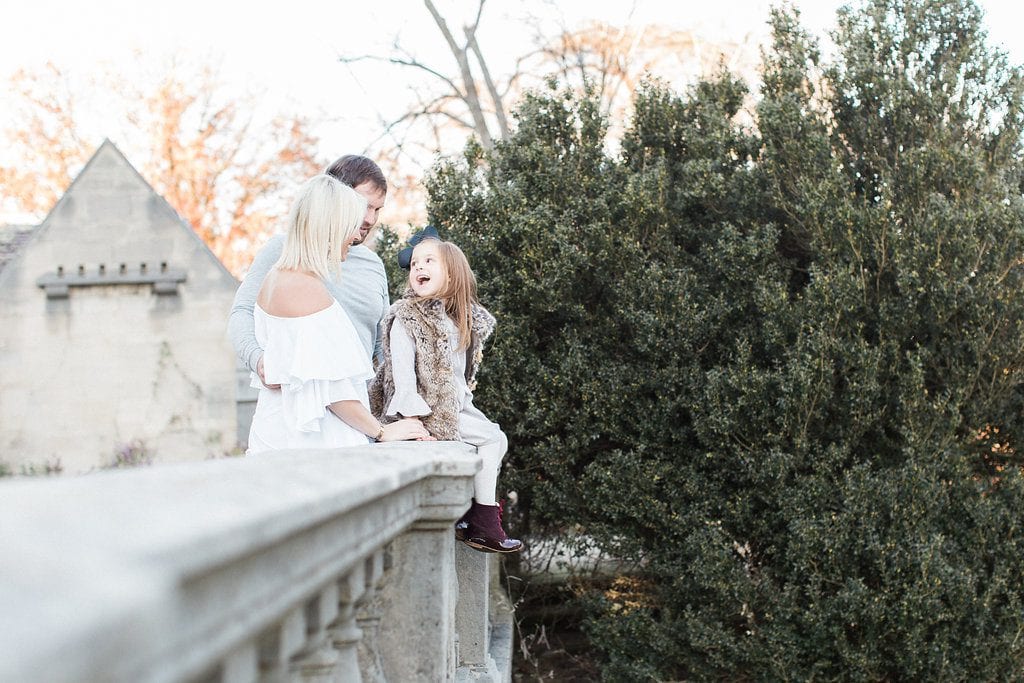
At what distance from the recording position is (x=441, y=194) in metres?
8.45

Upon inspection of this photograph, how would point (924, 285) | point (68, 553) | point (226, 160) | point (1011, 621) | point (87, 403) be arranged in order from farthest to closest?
point (226, 160) < point (87, 403) < point (924, 285) < point (1011, 621) < point (68, 553)

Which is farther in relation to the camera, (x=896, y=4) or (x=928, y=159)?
(x=896, y=4)

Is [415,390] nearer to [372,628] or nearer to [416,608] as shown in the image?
[416,608]

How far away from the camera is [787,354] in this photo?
750 centimetres

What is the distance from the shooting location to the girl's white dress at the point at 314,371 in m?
3.76

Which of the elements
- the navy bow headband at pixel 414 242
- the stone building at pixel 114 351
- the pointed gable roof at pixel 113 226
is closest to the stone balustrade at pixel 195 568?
the navy bow headband at pixel 414 242

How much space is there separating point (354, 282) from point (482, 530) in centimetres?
124

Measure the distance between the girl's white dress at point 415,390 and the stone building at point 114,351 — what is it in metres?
13.5

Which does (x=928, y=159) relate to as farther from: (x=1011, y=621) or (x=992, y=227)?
(x=1011, y=621)

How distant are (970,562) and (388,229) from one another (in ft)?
16.6

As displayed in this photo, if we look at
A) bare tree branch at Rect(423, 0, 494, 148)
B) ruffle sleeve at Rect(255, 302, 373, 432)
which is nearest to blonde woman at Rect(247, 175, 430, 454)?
ruffle sleeve at Rect(255, 302, 373, 432)

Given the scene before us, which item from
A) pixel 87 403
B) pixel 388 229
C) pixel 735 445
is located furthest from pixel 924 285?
pixel 87 403

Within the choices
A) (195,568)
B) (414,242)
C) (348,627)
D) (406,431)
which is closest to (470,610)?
(406,431)

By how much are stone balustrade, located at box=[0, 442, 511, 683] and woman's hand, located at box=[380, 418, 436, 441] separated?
1912mm
